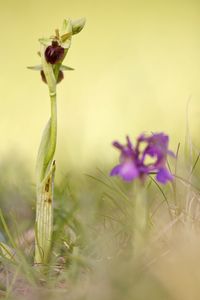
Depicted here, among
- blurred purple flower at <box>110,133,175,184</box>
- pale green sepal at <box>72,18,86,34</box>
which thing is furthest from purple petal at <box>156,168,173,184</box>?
pale green sepal at <box>72,18,86,34</box>

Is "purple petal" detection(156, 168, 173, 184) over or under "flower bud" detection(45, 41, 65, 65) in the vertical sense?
under

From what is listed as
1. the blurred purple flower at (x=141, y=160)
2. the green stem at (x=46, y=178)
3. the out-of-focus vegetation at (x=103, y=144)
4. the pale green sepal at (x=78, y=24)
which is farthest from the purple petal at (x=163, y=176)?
the pale green sepal at (x=78, y=24)

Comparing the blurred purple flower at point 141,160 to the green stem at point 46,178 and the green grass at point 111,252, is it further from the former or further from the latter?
the green stem at point 46,178

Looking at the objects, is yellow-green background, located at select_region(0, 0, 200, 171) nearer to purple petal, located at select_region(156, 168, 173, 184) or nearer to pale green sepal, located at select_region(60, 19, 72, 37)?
pale green sepal, located at select_region(60, 19, 72, 37)

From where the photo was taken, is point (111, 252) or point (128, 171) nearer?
point (128, 171)

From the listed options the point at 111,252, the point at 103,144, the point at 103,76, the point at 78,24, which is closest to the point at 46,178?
the point at 111,252

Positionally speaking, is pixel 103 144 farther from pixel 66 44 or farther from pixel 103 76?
pixel 66 44

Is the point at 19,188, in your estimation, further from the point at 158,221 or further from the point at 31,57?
the point at 31,57

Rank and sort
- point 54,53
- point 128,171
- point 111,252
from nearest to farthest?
point 128,171 < point 111,252 < point 54,53
